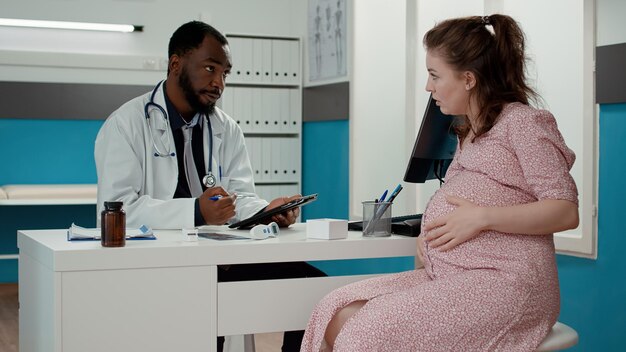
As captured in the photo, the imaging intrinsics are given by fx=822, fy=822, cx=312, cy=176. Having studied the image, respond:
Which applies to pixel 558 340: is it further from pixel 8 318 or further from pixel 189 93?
pixel 8 318

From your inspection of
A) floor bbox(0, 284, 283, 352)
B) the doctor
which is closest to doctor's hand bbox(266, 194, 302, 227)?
the doctor

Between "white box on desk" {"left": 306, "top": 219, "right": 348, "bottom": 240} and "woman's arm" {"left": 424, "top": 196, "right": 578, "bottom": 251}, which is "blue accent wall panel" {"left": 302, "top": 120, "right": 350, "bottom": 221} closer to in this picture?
"white box on desk" {"left": 306, "top": 219, "right": 348, "bottom": 240}

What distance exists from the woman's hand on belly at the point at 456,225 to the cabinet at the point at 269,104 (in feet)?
12.0

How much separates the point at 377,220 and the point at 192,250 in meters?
0.50

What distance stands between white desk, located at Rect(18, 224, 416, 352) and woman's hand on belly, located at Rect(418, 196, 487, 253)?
0.73 ft

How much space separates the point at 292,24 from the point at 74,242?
13.6ft

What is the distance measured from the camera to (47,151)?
5227mm

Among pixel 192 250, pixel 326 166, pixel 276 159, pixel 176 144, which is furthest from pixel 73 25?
pixel 192 250

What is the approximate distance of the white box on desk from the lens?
1923 millimetres

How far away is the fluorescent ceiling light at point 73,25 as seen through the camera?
16.8ft

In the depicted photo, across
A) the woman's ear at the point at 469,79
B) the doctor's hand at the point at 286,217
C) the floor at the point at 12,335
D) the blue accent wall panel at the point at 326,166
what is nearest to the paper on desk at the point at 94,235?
the doctor's hand at the point at 286,217

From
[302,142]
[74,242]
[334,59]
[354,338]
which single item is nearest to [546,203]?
[354,338]

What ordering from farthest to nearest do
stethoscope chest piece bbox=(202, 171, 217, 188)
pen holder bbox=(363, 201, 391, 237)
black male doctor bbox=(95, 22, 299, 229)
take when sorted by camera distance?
stethoscope chest piece bbox=(202, 171, 217, 188) < black male doctor bbox=(95, 22, 299, 229) < pen holder bbox=(363, 201, 391, 237)

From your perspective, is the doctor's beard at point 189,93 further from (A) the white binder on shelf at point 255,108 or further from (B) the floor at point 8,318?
(A) the white binder on shelf at point 255,108
